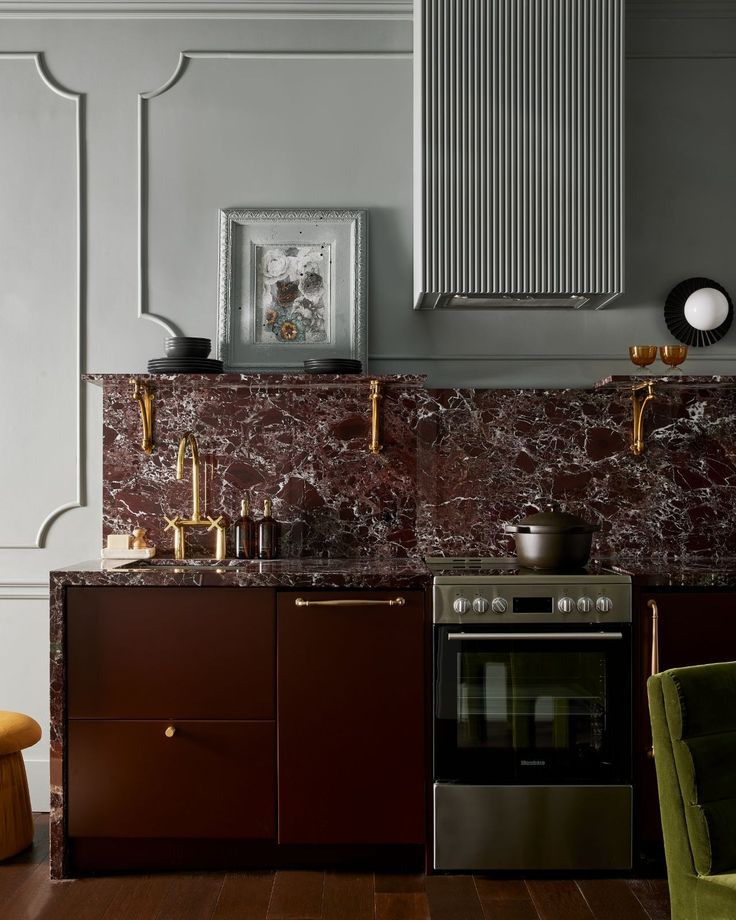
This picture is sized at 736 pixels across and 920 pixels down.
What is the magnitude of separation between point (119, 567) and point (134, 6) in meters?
2.16

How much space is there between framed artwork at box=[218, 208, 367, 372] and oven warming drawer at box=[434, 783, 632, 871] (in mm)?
1637

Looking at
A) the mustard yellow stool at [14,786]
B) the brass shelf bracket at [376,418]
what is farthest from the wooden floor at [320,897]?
the brass shelf bracket at [376,418]

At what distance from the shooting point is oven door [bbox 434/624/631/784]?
263 cm

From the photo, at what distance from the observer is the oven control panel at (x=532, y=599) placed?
264 centimetres

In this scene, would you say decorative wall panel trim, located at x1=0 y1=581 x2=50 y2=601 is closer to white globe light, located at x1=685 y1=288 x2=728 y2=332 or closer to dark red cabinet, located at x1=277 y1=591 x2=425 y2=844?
dark red cabinet, located at x1=277 y1=591 x2=425 y2=844

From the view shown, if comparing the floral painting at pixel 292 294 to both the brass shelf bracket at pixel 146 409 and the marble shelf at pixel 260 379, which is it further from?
the brass shelf bracket at pixel 146 409

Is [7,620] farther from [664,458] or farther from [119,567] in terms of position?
[664,458]

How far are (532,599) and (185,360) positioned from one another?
1.44 metres

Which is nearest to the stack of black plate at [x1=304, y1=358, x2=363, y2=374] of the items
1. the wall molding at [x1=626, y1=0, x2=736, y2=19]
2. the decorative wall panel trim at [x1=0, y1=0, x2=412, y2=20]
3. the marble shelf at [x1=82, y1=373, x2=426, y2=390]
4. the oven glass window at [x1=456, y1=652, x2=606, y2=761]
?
the marble shelf at [x1=82, y1=373, x2=426, y2=390]

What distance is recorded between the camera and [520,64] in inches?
119

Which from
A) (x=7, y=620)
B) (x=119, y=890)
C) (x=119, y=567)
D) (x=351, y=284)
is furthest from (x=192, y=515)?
(x=119, y=890)

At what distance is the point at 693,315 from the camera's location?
3271mm

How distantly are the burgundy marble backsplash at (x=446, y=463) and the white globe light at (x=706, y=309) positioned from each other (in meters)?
0.26

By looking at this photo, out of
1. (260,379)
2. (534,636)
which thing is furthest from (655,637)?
(260,379)
